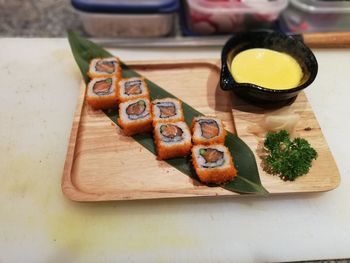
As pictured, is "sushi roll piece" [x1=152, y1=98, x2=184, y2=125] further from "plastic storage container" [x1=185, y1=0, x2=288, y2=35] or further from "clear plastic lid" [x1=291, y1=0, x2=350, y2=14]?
"clear plastic lid" [x1=291, y1=0, x2=350, y2=14]

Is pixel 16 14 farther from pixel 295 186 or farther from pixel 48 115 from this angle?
pixel 295 186

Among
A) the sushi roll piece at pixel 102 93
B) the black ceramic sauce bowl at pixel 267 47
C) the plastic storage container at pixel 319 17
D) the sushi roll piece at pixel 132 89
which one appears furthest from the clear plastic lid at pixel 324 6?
the sushi roll piece at pixel 102 93

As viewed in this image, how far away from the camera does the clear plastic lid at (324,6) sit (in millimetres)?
2445

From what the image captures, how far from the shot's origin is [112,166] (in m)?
1.64

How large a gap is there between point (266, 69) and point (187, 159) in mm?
734

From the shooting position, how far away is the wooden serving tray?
1.53 m

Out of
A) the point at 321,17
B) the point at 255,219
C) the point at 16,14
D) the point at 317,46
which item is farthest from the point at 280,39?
the point at 16,14

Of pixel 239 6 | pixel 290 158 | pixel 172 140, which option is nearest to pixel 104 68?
pixel 172 140

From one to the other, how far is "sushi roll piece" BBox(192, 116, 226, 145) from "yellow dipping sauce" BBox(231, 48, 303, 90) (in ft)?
1.01

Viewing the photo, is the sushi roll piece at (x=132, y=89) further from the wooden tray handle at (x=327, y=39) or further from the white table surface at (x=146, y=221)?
the wooden tray handle at (x=327, y=39)

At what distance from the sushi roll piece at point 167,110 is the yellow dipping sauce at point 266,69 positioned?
373 mm

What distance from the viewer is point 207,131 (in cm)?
170

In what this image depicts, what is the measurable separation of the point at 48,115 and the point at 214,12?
52.6 inches

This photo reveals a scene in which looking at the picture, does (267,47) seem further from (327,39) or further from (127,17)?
(127,17)
